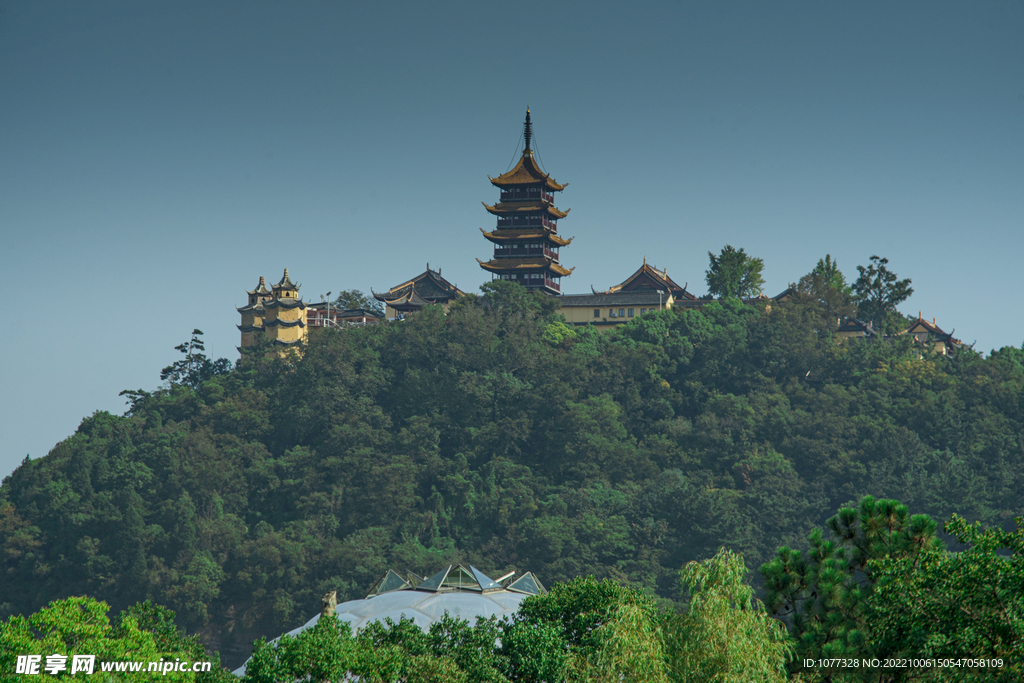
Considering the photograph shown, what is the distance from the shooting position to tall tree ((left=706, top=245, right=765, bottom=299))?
63.6 metres

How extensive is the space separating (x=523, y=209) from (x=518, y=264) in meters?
3.23

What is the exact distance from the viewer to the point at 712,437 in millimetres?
56812

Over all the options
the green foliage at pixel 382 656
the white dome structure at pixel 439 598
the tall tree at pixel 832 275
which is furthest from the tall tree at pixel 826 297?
the green foliage at pixel 382 656

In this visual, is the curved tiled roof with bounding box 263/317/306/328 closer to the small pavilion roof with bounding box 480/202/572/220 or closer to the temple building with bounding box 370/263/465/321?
the temple building with bounding box 370/263/465/321

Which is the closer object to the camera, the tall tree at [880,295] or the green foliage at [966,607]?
the green foliage at [966,607]

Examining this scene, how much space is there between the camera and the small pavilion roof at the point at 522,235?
64.9 metres

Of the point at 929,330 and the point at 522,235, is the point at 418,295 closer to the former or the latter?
the point at 522,235

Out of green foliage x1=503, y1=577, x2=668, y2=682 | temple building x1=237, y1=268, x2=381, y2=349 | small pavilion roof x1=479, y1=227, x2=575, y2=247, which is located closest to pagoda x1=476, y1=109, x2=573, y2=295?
small pavilion roof x1=479, y1=227, x2=575, y2=247

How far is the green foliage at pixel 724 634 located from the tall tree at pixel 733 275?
48.7 m

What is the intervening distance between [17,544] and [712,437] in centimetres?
3441

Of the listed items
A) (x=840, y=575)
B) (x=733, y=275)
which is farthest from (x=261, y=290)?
(x=840, y=575)

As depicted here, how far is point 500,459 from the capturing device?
186ft

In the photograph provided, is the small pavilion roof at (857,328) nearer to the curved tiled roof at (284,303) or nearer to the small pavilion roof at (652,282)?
the small pavilion roof at (652,282)

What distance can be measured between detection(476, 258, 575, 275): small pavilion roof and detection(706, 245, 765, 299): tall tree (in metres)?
9.08
